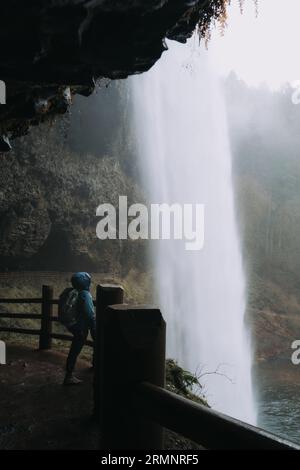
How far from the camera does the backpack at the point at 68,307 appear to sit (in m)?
4.69

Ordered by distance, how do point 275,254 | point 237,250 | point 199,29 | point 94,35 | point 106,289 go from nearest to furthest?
point 106,289 → point 94,35 → point 199,29 → point 237,250 → point 275,254

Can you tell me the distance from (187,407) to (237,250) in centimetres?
3185

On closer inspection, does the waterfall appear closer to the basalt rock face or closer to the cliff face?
the cliff face

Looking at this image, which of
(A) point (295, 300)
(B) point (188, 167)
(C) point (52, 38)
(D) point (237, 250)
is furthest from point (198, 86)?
(C) point (52, 38)

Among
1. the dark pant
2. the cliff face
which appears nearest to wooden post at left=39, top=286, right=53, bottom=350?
the dark pant

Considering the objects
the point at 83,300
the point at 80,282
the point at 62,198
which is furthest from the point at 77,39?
the point at 62,198

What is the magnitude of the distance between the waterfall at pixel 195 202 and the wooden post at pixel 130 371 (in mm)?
21989

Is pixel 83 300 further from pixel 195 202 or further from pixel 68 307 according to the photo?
pixel 195 202

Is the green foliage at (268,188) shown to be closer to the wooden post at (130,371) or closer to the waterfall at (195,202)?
the waterfall at (195,202)

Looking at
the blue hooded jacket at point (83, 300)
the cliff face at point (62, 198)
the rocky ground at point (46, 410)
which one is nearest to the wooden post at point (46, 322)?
the rocky ground at point (46, 410)

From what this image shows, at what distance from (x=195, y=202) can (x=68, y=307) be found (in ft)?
84.8

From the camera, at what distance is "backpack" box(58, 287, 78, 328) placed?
4.69 meters

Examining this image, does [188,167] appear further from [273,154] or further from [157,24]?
[157,24]

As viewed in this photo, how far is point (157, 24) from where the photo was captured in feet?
16.4
